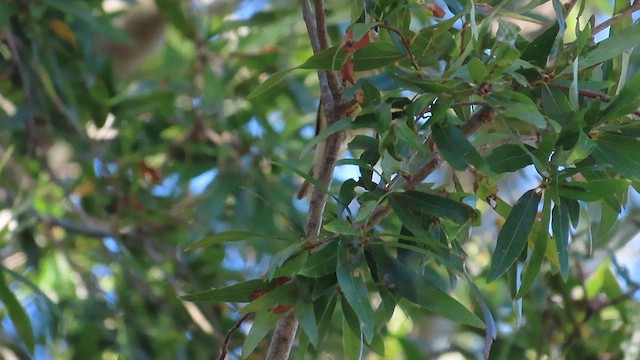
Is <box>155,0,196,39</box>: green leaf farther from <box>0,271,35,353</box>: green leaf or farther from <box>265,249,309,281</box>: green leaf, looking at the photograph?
<box>265,249,309,281</box>: green leaf

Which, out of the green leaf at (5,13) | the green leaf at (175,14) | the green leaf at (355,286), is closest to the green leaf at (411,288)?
the green leaf at (355,286)

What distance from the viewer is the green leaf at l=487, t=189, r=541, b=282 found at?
0.81 m

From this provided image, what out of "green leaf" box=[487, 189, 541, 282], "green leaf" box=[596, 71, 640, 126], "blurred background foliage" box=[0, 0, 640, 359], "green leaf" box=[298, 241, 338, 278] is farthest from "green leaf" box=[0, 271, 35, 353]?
"green leaf" box=[596, 71, 640, 126]

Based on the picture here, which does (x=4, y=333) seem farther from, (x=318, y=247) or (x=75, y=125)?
(x=318, y=247)

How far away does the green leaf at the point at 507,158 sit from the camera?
805 millimetres

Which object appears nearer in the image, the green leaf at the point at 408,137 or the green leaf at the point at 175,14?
the green leaf at the point at 408,137

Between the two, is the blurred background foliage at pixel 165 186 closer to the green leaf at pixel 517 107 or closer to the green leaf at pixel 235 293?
the green leaf at pixel 235 293

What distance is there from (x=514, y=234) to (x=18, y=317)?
29.1 inches

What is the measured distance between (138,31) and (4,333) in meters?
0.90

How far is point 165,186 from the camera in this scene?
2139mm

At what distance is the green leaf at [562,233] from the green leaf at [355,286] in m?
0.16

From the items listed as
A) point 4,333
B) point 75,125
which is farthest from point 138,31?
point 4,333

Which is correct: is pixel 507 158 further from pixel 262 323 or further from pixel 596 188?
pixel 262 323

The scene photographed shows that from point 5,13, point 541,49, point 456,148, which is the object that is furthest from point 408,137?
point 5,13
